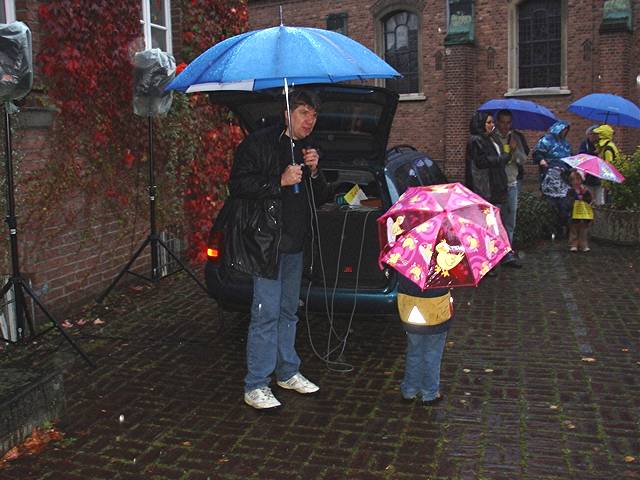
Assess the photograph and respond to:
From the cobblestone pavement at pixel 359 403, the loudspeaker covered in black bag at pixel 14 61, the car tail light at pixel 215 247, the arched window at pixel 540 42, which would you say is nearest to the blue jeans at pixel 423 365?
the cobblestone pavement at pixel 359 403

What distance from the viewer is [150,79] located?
741 cm

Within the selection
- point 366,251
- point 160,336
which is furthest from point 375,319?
point 160,336

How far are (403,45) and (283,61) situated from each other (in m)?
20.0

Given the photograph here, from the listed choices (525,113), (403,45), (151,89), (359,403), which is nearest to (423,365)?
(359,403)

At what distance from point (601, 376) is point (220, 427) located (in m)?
2.89

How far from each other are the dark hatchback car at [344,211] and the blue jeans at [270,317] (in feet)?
1.69

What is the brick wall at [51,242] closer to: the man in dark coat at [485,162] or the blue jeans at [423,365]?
the blue jeans at [423,365]

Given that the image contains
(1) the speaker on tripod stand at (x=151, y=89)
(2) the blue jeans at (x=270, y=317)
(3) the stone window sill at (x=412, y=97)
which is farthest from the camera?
(3) the stone window sill at (x=412, y=97)

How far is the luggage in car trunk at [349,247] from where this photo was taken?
6.10 meters

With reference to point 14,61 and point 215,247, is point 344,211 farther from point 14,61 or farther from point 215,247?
point 14,61

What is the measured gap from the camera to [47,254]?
7055 millimetres

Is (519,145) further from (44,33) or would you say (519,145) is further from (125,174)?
(44,33)

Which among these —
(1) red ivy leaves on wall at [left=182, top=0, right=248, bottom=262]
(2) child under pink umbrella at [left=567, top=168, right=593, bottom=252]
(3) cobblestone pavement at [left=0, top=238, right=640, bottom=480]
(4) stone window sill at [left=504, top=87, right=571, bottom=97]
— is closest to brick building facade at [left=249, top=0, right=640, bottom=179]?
(4) stone window sill at [left=504, top=87, right=571, bottom=97]

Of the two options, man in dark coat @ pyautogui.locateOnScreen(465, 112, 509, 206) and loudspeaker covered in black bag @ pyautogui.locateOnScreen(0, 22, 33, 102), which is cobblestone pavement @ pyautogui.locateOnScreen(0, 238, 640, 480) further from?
loudspeaker covered in black bag @ pyautogui.locateOnScreen(0, 22, 33, 102)
